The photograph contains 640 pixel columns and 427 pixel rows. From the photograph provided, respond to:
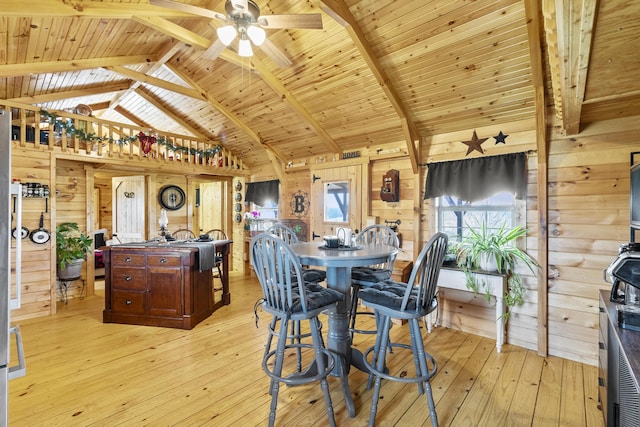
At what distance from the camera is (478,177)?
325 centimetres

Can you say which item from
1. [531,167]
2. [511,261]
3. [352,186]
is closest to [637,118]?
[531,167]

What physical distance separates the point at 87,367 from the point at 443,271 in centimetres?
337

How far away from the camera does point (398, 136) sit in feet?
12.8

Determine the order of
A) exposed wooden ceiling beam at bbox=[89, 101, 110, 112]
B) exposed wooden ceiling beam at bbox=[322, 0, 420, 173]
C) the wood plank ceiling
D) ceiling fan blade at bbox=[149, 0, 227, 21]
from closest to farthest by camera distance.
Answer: the wood plank ceiling
ceiling fan blade at bbox=[149, 0, 227, 21]
exposed wooden ceiling beam at bbox=[322, 0, 420, 173]
exposed wooden ceiling beam at bbox=[89, 101, 110, 112]

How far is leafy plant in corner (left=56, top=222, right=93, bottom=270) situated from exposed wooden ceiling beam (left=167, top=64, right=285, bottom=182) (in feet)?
9.01

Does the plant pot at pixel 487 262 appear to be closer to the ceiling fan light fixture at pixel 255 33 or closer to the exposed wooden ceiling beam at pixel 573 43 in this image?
the exposed wooden ceiling beam at pixel 573 43

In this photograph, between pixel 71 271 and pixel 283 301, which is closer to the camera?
pixel 283 301

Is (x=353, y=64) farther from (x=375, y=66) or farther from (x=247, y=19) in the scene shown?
(x=247, y=19)

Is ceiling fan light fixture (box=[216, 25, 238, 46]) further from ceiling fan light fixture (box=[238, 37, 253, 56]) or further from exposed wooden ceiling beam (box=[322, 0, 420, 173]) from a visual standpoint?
exposed wooden ceiling beam (box=[322, 0, 420, 173])

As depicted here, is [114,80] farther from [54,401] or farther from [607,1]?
[607,1]

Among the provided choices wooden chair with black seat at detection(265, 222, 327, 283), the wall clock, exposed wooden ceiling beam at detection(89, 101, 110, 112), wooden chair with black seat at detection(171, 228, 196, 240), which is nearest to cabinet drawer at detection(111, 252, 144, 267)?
wooden chair with black seat at detection(171, 228, 196, 240)

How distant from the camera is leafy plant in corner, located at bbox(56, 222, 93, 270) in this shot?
4207mm

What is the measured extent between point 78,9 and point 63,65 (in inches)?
55.2

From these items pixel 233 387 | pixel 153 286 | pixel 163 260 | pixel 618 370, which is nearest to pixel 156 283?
pixel 153 286
